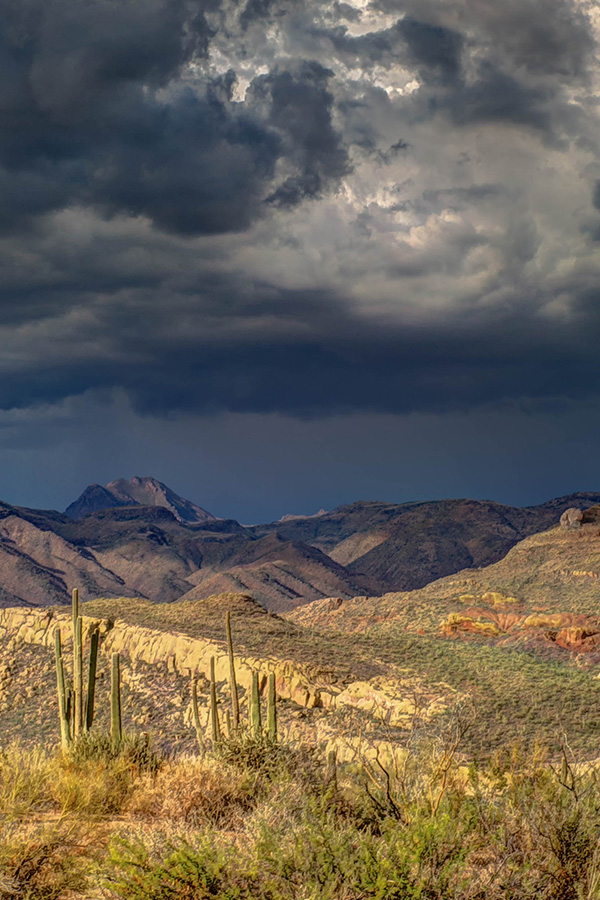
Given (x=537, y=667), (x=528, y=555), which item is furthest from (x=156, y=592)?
(x=537, y=667)

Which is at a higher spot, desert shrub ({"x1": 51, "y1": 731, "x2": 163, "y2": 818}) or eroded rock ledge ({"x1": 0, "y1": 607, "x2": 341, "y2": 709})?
desert shrub ({"x1": 51, "y1": 731, "x2": 163, "y2": 818})

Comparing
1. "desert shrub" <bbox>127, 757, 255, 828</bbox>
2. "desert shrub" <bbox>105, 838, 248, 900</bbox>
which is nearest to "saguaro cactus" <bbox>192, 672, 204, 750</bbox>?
"desert shrub" <bbox>127, 757, 255, 828</bbox>

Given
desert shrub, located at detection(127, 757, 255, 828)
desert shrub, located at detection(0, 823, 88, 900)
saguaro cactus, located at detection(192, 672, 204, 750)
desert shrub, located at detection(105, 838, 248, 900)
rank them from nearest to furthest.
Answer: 1. desert shrub, located at detection(105, 838, 248, 900)
2. desert shrub, located at detection(0, 823, 88, 900)
3. desert shrub, located at detection(127, 757, 255, 828)
4. saguaro cactus, located at detection(192, 672, 204, 750)

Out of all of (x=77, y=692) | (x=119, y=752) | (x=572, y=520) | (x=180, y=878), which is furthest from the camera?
(x=572, y=520)

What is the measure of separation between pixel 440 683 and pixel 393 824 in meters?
29.8

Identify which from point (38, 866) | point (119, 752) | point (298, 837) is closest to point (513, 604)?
point (119, 752)

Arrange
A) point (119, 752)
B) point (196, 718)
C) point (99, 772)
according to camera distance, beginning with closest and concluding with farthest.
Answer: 1. point (99, 772)
2. point (119, 752)
3. point (196, 718)

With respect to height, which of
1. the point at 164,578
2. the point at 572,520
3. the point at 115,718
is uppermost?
the point at 572,520

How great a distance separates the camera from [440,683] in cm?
3681

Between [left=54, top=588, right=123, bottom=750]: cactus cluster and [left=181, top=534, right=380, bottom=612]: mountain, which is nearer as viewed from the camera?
[left=54, top=588, right=123, bottom=750]: cactus cluster

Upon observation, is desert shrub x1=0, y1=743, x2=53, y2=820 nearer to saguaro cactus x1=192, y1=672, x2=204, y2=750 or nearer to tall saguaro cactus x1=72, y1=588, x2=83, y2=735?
saguaro cactus x1=192, y1=672, x2=204, y2=750

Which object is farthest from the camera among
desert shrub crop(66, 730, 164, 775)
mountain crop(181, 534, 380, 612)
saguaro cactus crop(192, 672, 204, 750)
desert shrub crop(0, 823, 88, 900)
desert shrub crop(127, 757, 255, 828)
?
mountain crop(181, 534, 380, 612)

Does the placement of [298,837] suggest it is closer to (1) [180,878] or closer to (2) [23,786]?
(1) [180,878]

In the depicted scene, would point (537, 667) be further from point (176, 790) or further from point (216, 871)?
point (216, 871)
